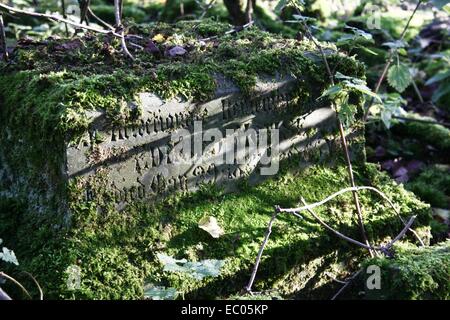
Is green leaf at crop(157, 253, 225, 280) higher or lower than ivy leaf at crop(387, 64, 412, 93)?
lower

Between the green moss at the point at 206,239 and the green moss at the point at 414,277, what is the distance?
1.73ft

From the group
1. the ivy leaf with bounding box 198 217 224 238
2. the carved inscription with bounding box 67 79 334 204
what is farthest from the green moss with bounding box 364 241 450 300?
the carved inscription with bounding box 67 79 334 204

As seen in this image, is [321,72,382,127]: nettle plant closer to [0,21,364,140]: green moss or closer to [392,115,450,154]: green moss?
[0,21,364,140]: green moss

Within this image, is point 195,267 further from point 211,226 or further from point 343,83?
point 343,83

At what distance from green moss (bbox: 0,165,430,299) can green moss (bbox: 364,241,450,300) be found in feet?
1.73

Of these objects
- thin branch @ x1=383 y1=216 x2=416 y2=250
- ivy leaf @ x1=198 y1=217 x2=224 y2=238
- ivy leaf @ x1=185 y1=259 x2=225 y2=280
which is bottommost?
thin branch @ x1=383 y1=216 x2=416 y2=250

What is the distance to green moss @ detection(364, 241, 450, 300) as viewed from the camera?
2980 millimetres

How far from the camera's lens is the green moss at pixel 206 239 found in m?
3.08

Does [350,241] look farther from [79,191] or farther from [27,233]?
[27,233]

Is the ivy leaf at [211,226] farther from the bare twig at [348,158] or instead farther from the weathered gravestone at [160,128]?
the bare twig at [348,158]

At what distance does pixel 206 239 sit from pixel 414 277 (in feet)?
3.88

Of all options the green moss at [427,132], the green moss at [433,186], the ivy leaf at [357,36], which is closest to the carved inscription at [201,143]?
the ivy leaf at [357,36]
